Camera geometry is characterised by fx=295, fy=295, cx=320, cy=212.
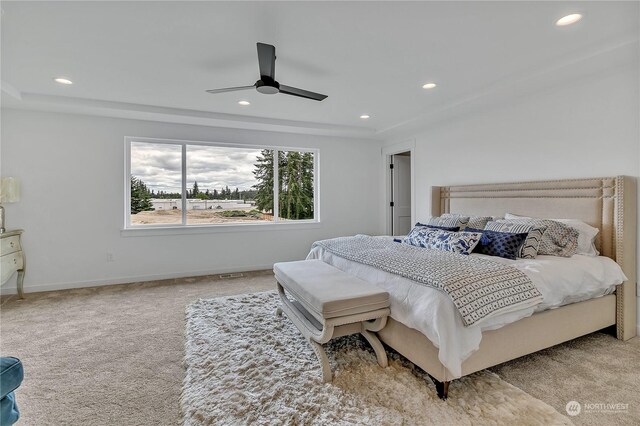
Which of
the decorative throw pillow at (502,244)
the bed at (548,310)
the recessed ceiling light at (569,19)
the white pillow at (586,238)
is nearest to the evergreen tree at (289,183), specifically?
the bed at (548,310)

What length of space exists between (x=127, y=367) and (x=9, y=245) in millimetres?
2663

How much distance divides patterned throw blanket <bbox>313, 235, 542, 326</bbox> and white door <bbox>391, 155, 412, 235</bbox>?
131 inches

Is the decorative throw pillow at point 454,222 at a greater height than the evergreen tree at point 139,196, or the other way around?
the evergreen tree at point 139,196

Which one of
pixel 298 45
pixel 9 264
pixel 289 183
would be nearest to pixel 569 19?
pixel 298 45

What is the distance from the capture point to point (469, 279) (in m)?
1.81

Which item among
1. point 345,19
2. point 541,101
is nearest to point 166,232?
point 345,19

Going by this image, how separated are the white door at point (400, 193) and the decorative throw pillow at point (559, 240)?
125 inches

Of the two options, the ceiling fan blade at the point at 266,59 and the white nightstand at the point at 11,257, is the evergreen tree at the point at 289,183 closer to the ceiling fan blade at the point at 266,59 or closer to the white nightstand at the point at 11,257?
the ceiling fan blade at the point at 266,59

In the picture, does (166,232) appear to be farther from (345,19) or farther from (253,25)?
(345,19)

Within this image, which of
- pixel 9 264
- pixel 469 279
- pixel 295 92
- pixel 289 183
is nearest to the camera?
pixel 469 279

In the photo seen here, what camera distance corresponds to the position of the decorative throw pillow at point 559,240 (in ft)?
8.21

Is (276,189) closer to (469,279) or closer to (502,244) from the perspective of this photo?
(502,244)

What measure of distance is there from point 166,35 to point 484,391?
10.7 ft

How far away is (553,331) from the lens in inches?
84.0
